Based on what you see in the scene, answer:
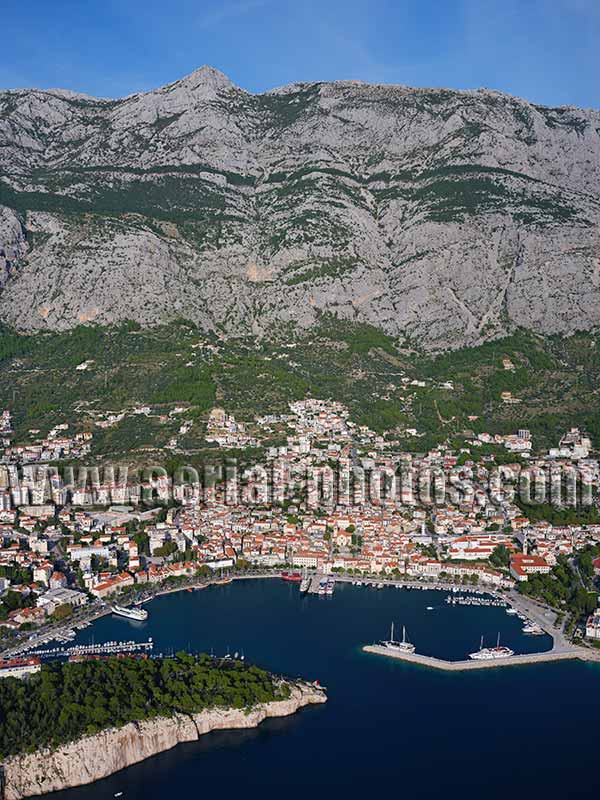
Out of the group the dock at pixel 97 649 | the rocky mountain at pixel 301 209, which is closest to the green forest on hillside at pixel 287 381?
the rocky mountain at pixel 301 209

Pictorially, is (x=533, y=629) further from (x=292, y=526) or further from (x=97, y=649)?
(x=97, y=649)

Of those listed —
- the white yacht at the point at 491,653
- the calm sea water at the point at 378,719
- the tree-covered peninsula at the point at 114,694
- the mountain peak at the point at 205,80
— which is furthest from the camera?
the mountain peak at the point at 205,80

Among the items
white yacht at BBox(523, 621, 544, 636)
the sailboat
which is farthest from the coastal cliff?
white yacht at BBox(523, 621, 544, 636)

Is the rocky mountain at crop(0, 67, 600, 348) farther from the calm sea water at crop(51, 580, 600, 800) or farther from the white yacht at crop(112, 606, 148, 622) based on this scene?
the calm sea water at crop(51, 580, 600, 800)

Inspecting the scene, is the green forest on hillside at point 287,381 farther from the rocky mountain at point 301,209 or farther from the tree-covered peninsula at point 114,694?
the tree-covered peninsula at point 114,694

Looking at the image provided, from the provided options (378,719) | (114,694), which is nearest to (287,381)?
(378,719)
